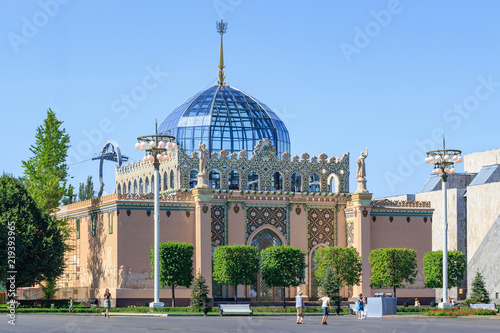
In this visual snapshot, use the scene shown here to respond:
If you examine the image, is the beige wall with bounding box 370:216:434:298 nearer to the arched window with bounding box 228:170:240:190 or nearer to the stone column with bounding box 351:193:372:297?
the stone column with bounding box 351:193:372:297

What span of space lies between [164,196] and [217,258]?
7.03 m

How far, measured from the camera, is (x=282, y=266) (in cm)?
7269

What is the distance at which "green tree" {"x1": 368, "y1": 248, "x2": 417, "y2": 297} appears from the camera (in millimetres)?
75125

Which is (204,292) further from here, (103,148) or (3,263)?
(103,148)

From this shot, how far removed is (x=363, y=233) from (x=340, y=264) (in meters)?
4.72

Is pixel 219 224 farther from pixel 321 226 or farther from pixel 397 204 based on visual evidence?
pixel 397 204

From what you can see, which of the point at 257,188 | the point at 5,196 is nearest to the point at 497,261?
the point at 257,188

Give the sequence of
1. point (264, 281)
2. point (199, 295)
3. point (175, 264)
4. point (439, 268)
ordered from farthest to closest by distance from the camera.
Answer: point (264, 281)
point (439, 268)
point (175, 264)
point (199, 295)

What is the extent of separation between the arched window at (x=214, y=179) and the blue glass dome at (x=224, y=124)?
2959 mm

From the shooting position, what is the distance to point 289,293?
257 ft

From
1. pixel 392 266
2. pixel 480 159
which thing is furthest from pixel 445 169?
pixel 480 159

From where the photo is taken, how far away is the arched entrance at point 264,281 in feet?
254

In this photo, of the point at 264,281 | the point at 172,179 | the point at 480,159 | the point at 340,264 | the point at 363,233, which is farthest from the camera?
the point at 480,159

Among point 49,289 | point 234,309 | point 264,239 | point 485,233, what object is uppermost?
point 485,233
